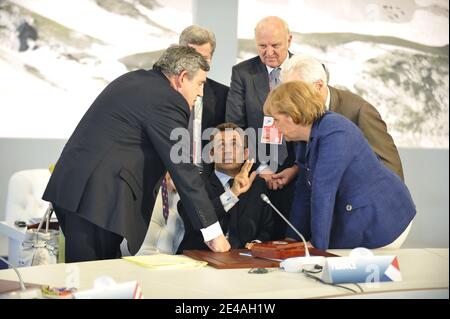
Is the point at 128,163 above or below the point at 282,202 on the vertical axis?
above

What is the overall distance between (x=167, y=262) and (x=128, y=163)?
1.48 feet

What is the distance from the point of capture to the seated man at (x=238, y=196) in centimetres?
351

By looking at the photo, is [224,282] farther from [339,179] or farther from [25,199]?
[25,199]

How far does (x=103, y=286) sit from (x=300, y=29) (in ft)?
15.7

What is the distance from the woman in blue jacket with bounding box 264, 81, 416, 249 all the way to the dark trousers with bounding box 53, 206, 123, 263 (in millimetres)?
814

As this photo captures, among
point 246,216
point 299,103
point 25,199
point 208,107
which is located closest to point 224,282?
point 299,103

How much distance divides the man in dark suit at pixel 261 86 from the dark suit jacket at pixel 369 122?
0.38 metres

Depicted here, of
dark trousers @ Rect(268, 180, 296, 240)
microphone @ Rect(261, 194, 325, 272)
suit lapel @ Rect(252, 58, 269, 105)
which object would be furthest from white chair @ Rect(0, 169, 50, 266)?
microphone @ Rect(261, 194, 325, 272)

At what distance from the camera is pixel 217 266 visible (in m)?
2.76

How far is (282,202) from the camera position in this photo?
3.64 m

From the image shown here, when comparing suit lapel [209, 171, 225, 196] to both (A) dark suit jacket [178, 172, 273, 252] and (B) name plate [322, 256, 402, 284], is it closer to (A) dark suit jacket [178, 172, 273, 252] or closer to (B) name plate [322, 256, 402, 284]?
(A) dark suit jacket [178, 172, 273, 252]

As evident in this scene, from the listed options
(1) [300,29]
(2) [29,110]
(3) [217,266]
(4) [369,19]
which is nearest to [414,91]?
(4) [369,19]

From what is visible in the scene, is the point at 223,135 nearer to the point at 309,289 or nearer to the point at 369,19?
the point at 309,289

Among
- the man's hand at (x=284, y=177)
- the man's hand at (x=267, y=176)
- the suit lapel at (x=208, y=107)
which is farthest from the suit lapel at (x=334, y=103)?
the suit lapel at (x=208, y=107)
